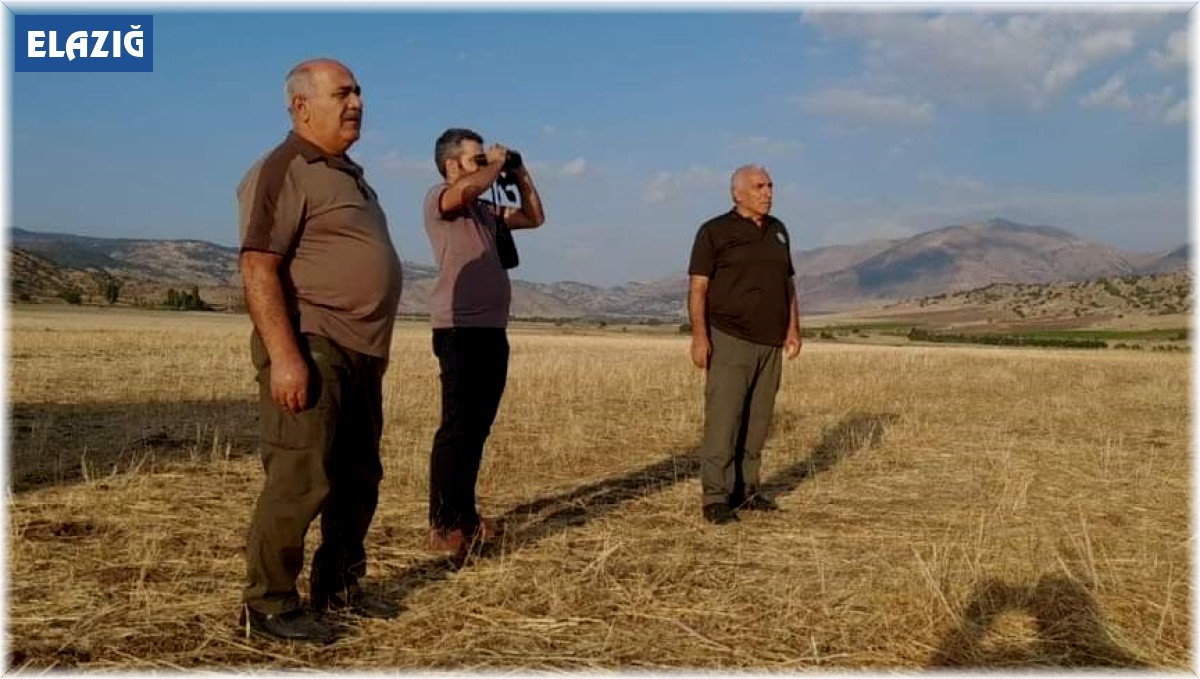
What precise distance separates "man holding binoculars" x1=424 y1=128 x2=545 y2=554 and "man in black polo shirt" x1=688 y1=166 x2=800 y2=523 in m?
1.53

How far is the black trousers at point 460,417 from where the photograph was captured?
5133 millimetres

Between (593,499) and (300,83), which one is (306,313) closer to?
(300,83)

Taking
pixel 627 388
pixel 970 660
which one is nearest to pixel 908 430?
pixel 627 388

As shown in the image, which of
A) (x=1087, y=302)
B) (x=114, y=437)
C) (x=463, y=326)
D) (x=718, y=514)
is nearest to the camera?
(x=463, y=326)

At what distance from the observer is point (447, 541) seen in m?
5.04

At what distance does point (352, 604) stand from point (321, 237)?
1.45 m

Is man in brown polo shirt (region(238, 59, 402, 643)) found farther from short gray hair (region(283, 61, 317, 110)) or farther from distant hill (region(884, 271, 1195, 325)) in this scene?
distant hill (region(884, 271, 1195, 325))

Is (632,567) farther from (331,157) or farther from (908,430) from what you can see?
(908,430)

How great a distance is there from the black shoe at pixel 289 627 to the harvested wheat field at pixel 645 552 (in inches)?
1.9

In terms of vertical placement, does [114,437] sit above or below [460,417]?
below

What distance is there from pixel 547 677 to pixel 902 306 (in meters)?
181

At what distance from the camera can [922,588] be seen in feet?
14.3

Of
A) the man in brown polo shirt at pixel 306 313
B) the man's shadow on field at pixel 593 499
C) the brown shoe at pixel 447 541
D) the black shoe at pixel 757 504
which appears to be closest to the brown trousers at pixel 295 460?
the man in brown polo shirt at pixel 306 313

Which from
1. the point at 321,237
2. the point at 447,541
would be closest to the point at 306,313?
the point at 321,237
